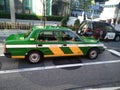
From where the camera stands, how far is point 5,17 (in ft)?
66.2

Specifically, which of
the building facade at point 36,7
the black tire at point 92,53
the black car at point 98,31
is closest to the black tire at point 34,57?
the black tire at point 92,53

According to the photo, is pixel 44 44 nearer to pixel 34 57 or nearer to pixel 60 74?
pixel 34 57

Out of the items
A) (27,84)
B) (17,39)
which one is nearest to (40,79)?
(27,84)

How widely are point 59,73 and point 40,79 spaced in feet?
2.77

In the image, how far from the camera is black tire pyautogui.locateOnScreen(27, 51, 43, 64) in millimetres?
6163

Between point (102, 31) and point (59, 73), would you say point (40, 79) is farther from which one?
point (102, 31)

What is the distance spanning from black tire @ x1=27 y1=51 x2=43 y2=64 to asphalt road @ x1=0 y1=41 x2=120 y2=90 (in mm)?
197

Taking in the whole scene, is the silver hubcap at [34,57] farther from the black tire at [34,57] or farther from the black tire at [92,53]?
the black tire at [92,53]

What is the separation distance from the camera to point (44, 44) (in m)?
6.20

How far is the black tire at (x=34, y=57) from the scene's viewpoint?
6163 mm

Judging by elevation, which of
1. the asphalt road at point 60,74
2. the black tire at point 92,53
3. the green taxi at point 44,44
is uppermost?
the green taxi at point 44,44

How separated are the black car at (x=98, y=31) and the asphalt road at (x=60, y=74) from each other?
4.17 meters

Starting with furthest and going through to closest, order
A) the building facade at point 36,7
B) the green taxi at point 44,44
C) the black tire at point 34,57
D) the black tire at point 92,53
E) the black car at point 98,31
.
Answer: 1. the building facade at point 36,7
2. the black car at point 98,31
3. the black tire at point 92,53
4. the black tire at point 34,57
5. the green taxi at point 44,44

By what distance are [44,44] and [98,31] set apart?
632cm
